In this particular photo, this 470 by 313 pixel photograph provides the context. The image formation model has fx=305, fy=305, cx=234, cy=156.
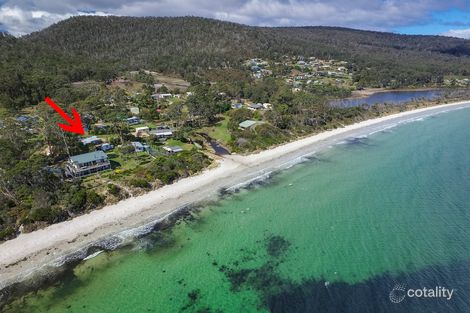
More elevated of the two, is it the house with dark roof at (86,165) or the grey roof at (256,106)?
the grey roof at (256,106)

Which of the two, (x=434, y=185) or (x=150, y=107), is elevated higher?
(x=150, y=107)

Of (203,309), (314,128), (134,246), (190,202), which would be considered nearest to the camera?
(203,309)

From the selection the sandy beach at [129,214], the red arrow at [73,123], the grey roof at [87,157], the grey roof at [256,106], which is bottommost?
the sandy beach at [129,214]

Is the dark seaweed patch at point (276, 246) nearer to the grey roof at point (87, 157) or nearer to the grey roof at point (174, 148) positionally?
the grey roof at point (174, 148)

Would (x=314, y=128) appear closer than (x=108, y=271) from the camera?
No

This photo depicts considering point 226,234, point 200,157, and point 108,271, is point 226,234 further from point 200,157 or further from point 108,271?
point 200,157

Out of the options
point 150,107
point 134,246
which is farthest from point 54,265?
point 150,107

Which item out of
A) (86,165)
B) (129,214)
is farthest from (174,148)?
(129,214)

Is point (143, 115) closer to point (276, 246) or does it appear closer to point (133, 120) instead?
point (133, 120)

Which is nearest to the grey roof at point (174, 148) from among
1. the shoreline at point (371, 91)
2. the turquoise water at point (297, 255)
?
the turquoise water at point (297, 255)
